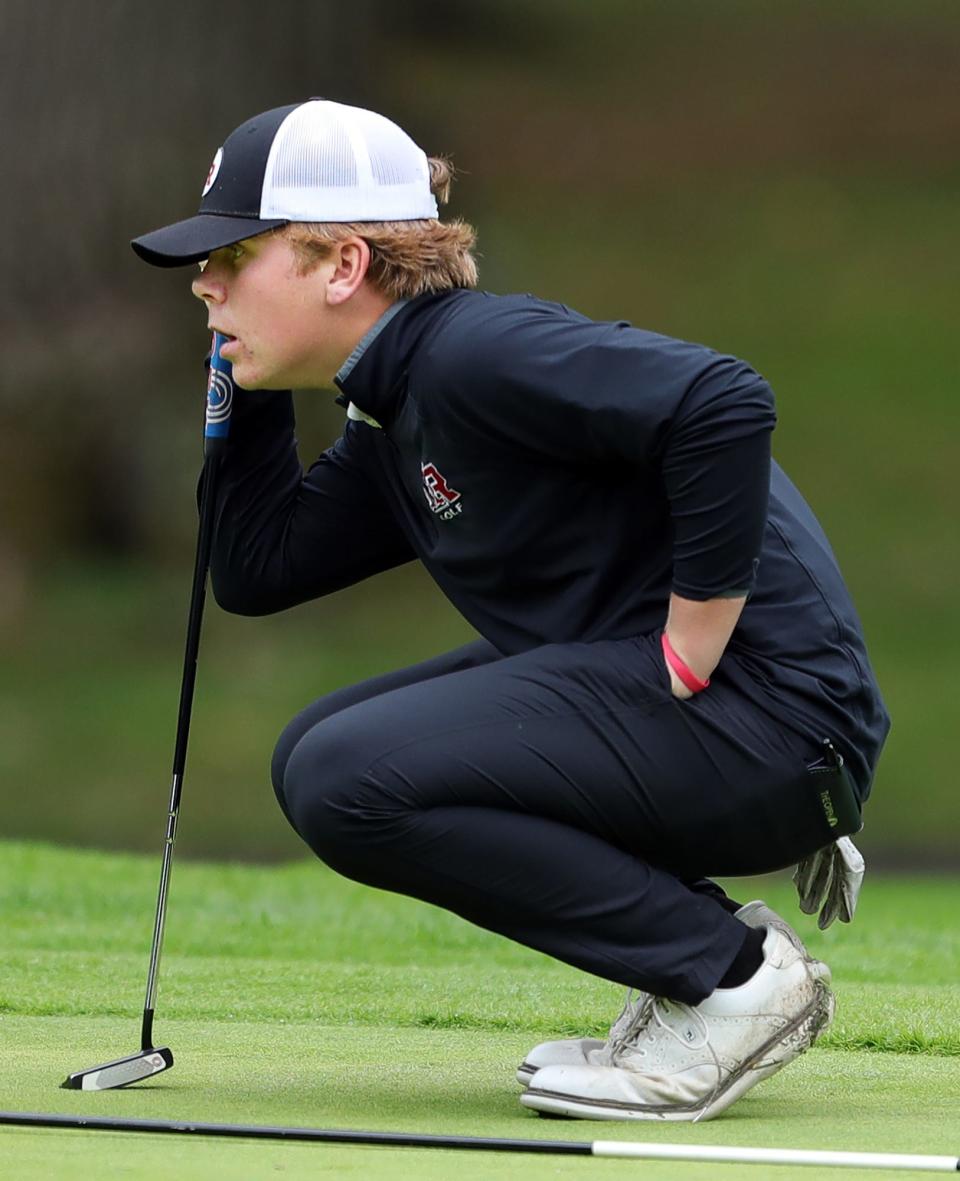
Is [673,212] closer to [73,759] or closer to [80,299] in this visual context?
[80,299]

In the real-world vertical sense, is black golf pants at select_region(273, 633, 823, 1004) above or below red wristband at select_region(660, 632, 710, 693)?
below

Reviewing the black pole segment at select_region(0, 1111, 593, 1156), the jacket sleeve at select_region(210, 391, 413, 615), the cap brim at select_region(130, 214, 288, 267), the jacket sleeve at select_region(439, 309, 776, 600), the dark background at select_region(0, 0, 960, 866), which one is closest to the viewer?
the black pole segment at select_region(0, 1111, 593, 1156)

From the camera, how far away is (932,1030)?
2.62 meters

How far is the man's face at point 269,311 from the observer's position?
207 cm

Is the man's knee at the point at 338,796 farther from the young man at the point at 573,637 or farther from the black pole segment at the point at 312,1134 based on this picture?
the black pole segment at the point at 312,1134

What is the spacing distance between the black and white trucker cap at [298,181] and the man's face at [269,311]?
0.12 ft

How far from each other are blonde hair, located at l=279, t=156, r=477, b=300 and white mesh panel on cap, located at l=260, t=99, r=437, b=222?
0.04 ft

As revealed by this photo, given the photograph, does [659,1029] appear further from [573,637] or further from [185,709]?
[185,709]

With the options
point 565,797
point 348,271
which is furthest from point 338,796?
point 348,271

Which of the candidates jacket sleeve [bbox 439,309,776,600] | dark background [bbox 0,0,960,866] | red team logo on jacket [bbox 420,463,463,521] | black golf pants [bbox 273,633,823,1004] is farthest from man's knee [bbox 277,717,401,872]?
dark background [bbox 0,0,960,866]

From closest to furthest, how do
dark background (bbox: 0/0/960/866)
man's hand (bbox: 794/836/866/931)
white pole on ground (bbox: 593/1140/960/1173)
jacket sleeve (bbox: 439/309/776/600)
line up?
white pole on ground (bbox: 593/1140/960/1173) < jacket sleeve (bbox: 439/309/776/600) < man's hand (bbox: 794/836/866/931) < dark background (bbox: 0/0/960/866)

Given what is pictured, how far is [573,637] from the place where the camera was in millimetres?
2084

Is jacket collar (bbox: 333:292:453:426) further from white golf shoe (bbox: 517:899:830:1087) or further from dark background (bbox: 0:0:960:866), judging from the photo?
dark background (bbox: 0:0:960:866)

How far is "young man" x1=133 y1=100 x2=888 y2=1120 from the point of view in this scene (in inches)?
75.8
